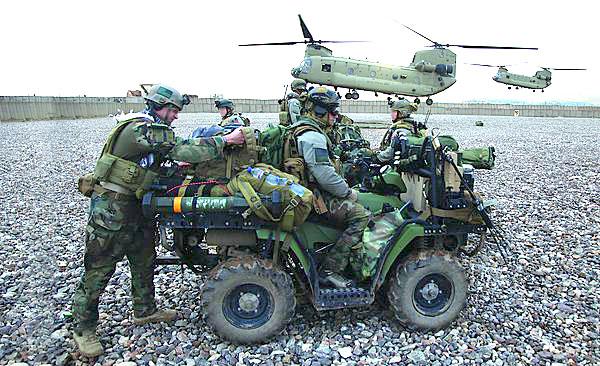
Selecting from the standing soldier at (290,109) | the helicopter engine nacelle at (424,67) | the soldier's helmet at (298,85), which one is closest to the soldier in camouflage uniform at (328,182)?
the standing soldier at (290,109)

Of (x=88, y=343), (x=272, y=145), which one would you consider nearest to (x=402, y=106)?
(x=272, y=145)

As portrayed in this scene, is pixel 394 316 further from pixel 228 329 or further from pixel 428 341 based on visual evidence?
pixel 228 329

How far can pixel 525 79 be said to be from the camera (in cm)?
4728

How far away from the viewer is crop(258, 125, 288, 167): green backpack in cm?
509

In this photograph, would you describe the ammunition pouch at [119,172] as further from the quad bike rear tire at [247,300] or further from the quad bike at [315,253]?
the quad bike rear tire at [247,300]

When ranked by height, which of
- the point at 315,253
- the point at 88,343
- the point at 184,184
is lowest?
the point at 88,343

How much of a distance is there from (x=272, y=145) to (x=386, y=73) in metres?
26.8

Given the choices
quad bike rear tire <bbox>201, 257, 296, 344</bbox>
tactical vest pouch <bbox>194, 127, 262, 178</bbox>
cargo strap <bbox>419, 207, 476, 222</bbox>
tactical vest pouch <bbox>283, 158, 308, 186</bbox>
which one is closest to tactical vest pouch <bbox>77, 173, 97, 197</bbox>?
tactical vest pouch <bbox>194, 127, 262, 178</bbox>

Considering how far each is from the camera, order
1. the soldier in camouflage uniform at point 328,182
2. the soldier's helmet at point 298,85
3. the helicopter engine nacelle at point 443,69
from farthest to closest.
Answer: the helicopter engine nacelle at point 443,69 < the soldier's helmet at point 298,85 < the soldier in camouflage uniform at point 328,182

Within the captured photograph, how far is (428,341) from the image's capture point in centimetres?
473

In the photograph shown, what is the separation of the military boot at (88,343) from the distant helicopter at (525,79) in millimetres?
45706

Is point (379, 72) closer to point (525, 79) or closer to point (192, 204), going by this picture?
point (525, 79)

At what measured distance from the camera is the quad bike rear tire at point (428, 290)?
4.80m

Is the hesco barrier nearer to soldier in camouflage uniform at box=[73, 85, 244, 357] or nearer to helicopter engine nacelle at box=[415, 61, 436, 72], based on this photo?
helicopter engine nacelle at box=[415, 61, 436, 72]
